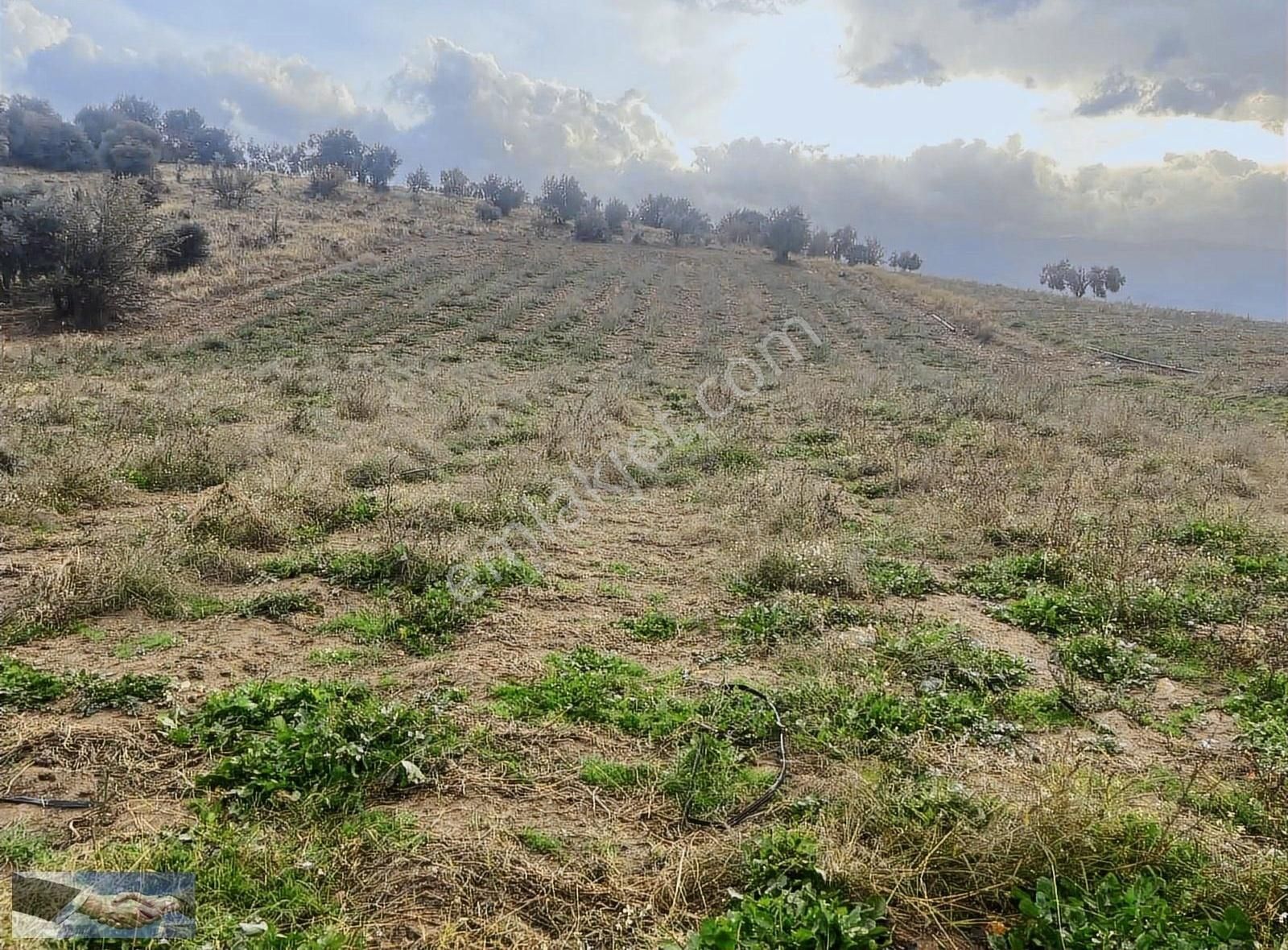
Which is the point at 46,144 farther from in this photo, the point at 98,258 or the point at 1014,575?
the point at 1014,575

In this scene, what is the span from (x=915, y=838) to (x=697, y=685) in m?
1.69

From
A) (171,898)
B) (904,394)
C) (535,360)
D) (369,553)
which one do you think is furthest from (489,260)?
(171,898)

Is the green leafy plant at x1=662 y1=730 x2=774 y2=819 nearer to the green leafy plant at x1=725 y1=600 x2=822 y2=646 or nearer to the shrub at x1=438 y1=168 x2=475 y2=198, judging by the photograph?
the green leafy plant at x1=725 y1=600 x2=822 y2=646

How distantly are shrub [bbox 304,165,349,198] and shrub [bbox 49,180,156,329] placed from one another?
3781 centimetres

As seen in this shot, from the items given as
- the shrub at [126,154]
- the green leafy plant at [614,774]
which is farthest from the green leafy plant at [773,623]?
the shrub at [126,154]

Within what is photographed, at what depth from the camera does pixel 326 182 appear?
55.0 meters

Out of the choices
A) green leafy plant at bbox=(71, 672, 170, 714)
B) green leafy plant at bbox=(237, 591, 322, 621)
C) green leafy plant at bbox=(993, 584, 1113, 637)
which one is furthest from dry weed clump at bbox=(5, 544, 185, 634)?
green leafy plant at bbox=(993, 584, 1113, 637)

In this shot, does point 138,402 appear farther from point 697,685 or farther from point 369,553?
point 697,685

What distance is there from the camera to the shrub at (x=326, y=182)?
177 feet

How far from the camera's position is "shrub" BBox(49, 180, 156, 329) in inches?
725

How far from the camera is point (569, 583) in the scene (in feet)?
19.7

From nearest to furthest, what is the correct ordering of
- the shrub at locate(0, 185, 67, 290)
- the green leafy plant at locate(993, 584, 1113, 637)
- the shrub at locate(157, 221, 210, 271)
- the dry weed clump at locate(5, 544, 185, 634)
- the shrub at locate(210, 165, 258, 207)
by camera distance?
1. the dry weed clump at locate(5, 544, 185, 634)
2. the green leafy plant at locate(993, 584, 1113, 637)
3. the shrub at locate(0, 185, 67, 290)
4. the shrub at locate(157, 221, 210, 271)
5. the shrub at locate(210, 165, 258, 207)

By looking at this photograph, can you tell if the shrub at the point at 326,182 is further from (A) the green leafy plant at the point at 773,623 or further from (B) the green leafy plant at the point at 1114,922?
(B) the green leafy plant at the point at 1114,922

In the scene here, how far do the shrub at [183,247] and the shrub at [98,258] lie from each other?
10.1 feet
